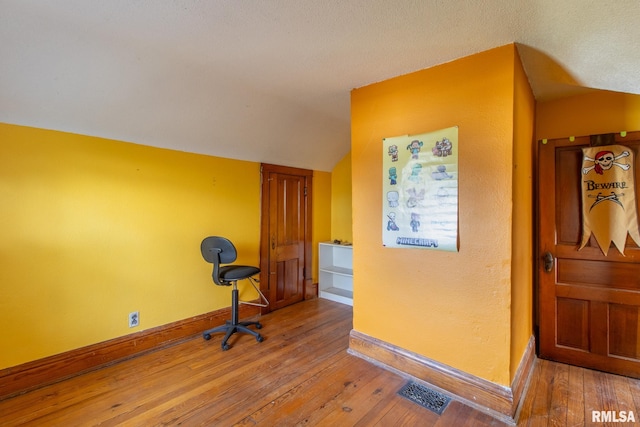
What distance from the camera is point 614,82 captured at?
1894 millimetres

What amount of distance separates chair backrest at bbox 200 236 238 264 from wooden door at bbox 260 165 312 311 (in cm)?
84

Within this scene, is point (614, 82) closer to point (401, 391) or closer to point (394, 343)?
point (394, 343)

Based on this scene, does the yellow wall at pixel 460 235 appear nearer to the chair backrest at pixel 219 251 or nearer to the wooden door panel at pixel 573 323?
the wooden door panel at pixel 573 323

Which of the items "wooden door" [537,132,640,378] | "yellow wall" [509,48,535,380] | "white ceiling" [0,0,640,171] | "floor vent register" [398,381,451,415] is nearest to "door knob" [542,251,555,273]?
"wooden door" [537,132,640,378]

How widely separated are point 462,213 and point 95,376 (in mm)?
3022

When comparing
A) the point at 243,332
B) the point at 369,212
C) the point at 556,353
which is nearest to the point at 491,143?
the point at 369,212

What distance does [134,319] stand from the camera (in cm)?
253

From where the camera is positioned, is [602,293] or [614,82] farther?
[602,293]

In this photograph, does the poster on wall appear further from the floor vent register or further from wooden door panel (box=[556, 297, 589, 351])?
wooden door panel (box=[556, 297, 589, 351])

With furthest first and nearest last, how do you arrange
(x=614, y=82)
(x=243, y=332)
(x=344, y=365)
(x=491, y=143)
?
(x=243, y=332) < (x=344, y=365) < (x=614, y=82) < (x=491, y=143)

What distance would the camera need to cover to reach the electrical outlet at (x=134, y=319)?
2508 mm

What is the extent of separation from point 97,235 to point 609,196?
13.4 feet

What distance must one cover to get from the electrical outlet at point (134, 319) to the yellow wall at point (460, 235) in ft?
6.79

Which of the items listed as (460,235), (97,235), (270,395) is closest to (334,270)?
(270,395)
